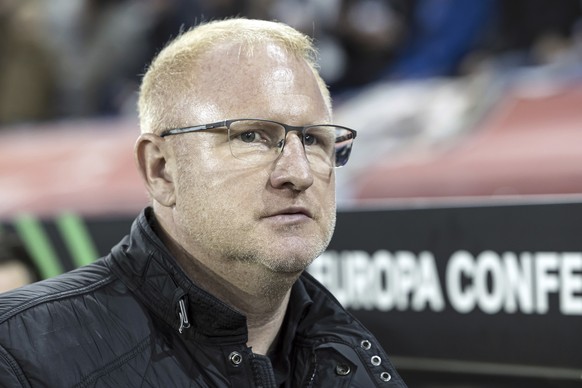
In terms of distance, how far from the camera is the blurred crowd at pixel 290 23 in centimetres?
386

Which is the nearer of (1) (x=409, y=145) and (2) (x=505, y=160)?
(2) (x=505, y=160)

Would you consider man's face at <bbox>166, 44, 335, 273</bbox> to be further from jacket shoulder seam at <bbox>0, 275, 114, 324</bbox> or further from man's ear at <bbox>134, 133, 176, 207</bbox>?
jacket shoulder seam at <bbox>0, 275, 114, 324</bbox>

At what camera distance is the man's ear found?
6.19ft

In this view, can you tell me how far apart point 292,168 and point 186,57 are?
31cm

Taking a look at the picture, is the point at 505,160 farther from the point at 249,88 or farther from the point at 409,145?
the point at 249,88

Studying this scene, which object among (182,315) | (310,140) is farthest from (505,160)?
(182,315)

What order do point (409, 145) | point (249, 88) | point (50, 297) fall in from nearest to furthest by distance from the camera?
1. point (50, 297)
2. point (249, 88)
3. point (409, 145)

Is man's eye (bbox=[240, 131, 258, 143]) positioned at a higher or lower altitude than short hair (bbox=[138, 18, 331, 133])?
lower

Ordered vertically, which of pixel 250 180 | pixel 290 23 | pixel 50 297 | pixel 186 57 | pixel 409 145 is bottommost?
pixel 409 145

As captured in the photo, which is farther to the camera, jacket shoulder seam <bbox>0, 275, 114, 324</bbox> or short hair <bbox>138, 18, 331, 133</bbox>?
short hair <bbox>138, 18, 331, 133</bbox>

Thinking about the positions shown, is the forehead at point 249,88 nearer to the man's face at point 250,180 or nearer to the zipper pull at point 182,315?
the man's face at point 250,180

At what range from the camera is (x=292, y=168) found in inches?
69.9

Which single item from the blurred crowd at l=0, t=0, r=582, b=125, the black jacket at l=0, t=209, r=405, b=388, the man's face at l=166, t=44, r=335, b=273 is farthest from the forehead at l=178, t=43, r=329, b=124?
the blurred crowd at l=0, t=0, r=582, b=125

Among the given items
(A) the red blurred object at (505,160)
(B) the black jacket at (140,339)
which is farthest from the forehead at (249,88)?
(A) the red blurred object at (505,160)
